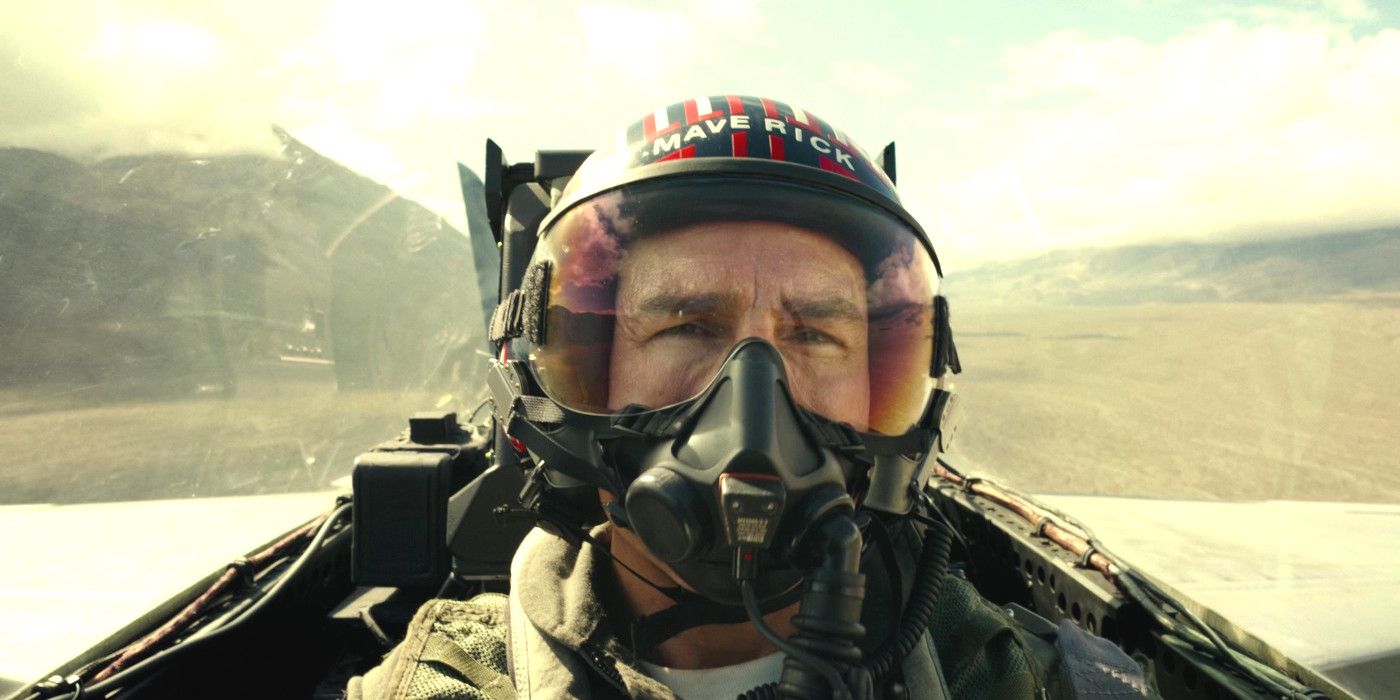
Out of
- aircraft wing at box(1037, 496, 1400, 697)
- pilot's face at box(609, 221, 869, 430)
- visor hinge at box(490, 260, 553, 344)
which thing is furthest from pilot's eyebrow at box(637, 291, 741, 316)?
aircraft wing at box(1037, 496, 1400, 697)

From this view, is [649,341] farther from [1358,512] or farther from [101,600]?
[1358,512]

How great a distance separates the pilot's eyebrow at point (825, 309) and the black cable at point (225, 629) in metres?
1.19

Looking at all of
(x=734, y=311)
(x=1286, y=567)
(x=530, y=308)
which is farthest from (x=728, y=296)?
(x=1286, y=567)

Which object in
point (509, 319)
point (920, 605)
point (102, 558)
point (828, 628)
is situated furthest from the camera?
point (102, 558)

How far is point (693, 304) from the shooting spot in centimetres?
118

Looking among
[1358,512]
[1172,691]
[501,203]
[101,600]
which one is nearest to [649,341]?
[501,203]

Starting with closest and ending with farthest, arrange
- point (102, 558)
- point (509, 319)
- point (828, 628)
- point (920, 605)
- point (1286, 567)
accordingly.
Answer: point (828, 628) → point (920, 605) → point (509, 319) → point (102, 558) → point (1286, 567)

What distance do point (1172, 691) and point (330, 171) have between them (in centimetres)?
627

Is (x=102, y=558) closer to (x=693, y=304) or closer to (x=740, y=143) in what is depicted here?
(x=693, y=304)

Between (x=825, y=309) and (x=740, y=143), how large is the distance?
0.32 m

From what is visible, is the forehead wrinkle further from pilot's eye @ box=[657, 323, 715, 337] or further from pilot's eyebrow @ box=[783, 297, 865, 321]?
pilot's eye @ box=[657, 323, 715, 337]

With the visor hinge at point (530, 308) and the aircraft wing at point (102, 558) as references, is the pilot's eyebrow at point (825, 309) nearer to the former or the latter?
the visor hinge at point (530, 308)

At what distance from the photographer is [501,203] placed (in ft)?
6.42

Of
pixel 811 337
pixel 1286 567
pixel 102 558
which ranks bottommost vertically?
pixel 1286 567
